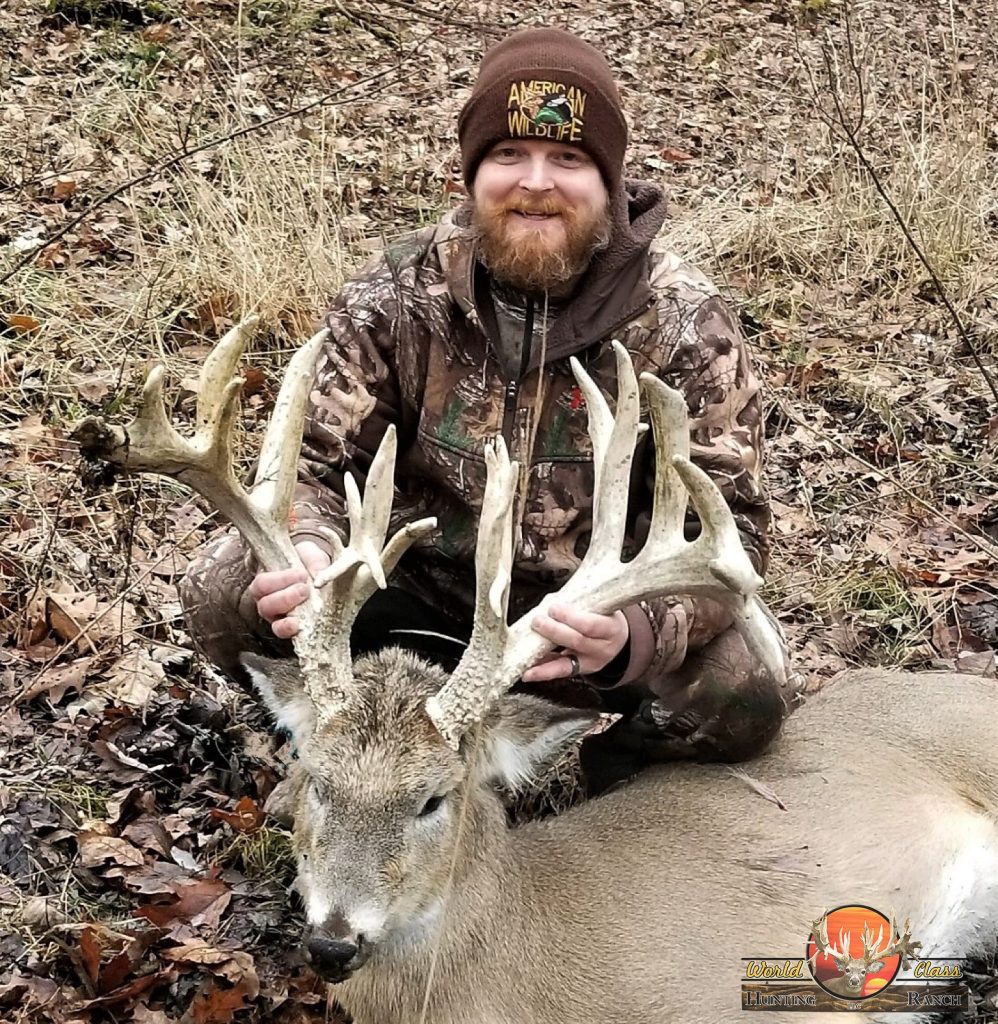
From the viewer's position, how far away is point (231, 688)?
16.0ft

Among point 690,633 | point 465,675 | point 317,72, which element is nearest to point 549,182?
point 690,633

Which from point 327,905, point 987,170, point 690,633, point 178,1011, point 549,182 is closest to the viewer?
point 327,905

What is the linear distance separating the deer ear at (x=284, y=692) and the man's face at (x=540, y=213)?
59.1 inches

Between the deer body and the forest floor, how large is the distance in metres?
0.45

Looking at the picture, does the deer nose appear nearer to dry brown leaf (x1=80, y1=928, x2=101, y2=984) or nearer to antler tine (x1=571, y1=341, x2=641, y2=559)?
dry brown leaf (x1=80, y1=928, x2=101, y2=984)

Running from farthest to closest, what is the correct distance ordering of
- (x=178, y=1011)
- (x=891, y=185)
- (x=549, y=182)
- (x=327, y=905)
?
(x=891, y=185) < (x=549, y=182) < (x=178, y=1011) < (x=327, y=905)

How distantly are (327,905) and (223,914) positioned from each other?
101 centimetres

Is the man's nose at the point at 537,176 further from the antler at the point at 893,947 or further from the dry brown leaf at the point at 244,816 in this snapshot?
the antler at the point at 893,947

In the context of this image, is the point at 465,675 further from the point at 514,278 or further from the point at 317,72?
the point at 317,72

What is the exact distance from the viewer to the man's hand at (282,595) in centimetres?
330

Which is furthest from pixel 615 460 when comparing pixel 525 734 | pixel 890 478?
pixel 890 478

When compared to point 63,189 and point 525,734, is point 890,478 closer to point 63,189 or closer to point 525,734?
point 525,734

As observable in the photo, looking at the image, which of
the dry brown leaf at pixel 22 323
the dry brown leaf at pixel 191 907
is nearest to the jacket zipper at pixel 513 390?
the dry brown leaf at pixel 191 907

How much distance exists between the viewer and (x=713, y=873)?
379 centimetres
